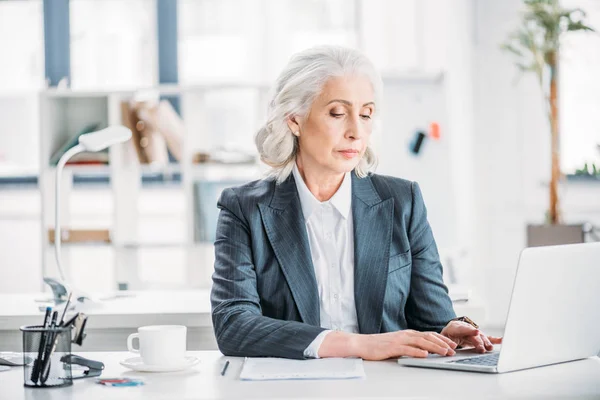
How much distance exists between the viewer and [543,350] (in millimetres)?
1595

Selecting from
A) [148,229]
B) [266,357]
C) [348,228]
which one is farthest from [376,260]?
[148,229]

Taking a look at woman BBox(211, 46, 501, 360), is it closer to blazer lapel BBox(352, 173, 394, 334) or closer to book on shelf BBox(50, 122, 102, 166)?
blazer lapel BBox(352, 173, 394, 334)

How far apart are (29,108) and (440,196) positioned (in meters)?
2.93

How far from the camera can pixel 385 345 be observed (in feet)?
5.55

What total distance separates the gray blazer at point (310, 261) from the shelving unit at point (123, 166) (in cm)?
271

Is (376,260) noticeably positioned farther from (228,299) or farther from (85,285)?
(85,285)

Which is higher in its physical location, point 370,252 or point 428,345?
point 370,252

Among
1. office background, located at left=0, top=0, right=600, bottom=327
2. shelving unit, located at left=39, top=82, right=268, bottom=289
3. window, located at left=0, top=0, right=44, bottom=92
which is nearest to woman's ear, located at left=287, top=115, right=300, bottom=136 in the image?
office background, located at left=0, top=0, right=600, bottom=327

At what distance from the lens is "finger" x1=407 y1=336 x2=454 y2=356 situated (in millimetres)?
1682

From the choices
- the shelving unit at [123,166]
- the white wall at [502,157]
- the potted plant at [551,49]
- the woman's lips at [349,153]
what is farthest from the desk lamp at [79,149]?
the white wall at [502,157]

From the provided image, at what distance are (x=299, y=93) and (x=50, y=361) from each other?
35.8 inches

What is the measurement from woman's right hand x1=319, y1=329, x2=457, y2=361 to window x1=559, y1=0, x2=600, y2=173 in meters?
3.82

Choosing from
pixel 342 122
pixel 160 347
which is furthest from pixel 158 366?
pixel 342 122

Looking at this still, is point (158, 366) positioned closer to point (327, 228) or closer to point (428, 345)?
point (428, 345)
